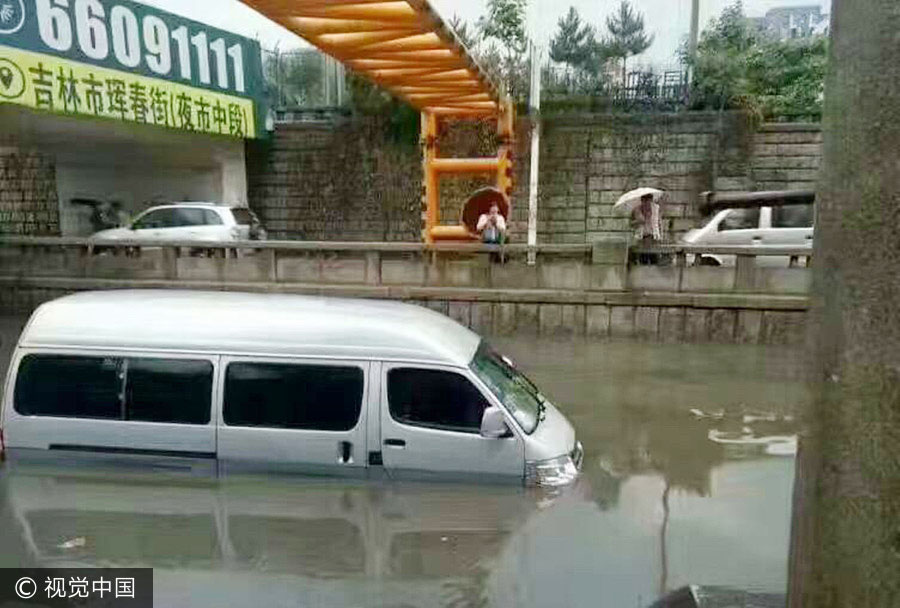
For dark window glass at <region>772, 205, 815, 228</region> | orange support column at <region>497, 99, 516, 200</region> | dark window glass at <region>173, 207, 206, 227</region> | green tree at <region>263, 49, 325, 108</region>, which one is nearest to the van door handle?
orange support column at <region>497, 99, 516, 200</region>

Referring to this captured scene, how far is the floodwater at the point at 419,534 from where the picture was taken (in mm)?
3707

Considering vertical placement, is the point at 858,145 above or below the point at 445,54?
below

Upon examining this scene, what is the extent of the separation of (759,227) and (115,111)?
39.4 ft

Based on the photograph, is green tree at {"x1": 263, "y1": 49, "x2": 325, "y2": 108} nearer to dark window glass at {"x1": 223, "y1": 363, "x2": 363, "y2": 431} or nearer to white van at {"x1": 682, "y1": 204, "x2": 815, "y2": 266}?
white van at {"x1": 682, "y1": 204, "x2": 815, "y2": 266}

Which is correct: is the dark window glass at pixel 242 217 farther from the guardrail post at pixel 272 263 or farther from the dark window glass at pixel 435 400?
the dark window glass at pixel 435 400

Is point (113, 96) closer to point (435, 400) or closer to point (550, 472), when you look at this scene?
point (435, 400)

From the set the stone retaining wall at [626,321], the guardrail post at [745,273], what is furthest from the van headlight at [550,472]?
the guardrail post at [745,273]

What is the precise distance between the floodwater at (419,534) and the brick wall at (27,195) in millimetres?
14643

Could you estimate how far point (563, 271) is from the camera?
9.69 meters

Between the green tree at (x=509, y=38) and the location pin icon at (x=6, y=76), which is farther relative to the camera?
the green tree at (x=509, y=38)

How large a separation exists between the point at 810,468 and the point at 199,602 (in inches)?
125

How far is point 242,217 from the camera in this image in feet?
45.9

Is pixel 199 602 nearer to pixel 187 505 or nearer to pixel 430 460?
pixel 187 505

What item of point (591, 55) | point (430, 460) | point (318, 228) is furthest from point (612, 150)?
point (430, 460)
